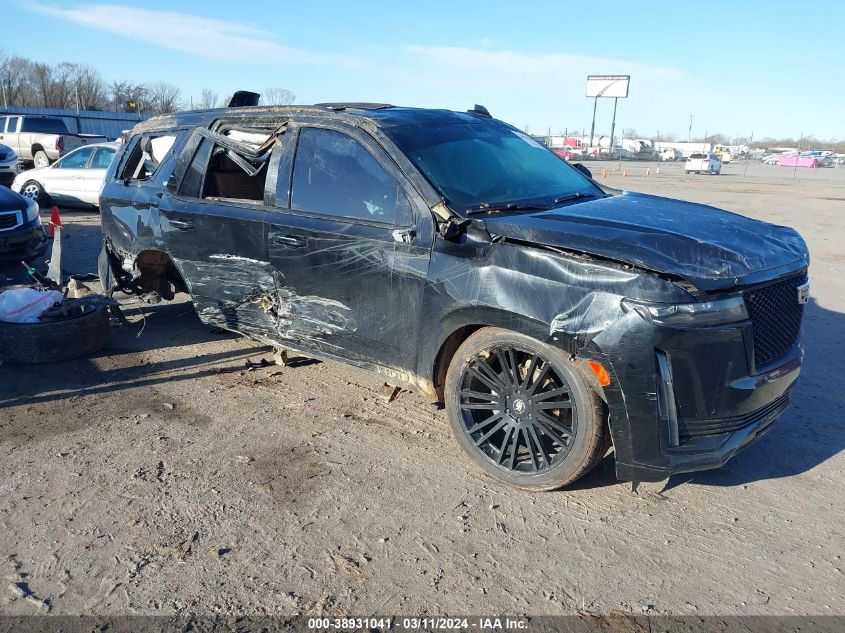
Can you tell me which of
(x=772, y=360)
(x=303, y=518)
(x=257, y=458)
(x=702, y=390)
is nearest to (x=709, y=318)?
(x=702, y=390)

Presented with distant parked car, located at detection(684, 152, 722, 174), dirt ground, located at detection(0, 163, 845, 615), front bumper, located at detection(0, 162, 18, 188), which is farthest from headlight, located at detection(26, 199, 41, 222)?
distant parked car, located at detection(684, 152, 722, 174)

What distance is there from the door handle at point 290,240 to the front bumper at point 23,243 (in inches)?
209

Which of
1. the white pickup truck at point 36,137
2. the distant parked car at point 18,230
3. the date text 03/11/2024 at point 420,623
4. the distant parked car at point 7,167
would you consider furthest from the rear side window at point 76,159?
the date text 03/11/2024 at point 420,623

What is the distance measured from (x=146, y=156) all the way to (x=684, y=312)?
4.68 meters

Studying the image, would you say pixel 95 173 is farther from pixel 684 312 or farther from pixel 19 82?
pixel 19 82

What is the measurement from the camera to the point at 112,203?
18.9 ft

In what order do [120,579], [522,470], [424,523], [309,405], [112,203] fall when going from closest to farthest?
[120,579]
[424,523]
[522,470]
[309,405]
[112,203]

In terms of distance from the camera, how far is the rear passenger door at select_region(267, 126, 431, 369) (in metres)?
3.83

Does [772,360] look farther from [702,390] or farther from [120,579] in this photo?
[120,579]

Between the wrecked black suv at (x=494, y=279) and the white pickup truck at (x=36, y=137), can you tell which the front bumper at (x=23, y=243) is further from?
the white pickup truck at (x=36, y=137)

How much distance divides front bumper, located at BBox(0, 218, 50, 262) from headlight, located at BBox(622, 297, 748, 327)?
7.70 metres

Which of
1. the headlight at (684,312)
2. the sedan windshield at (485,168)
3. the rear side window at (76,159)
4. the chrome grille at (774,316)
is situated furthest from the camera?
the rear side window at (76,159)

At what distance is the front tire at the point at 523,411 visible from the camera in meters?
3.25

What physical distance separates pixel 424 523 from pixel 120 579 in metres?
1.37
